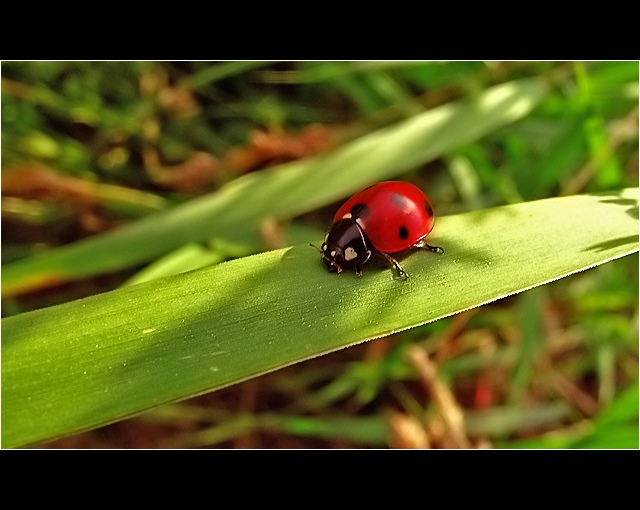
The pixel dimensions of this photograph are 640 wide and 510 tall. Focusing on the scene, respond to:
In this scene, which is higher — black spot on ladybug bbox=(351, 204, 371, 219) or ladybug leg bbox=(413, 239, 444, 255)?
black spot on ladybug bbox=(351, 204, 371, 219)

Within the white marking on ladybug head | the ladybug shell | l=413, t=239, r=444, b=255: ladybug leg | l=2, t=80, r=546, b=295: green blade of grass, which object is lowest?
l=413, t=239, r=444, b=255: ladybug leg

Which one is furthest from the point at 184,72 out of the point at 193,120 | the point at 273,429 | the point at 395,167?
the point at 273,429

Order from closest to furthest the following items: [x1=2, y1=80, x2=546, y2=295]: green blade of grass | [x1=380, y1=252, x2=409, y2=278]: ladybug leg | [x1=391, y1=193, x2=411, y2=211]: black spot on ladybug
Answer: [x1=380, y1=252, x2=409, y2=278]: ladybug leg
[x1=391, y1=193, x2=411, y2=211]: black spot on ladybug
[x1=2, y1=80, x2=546, y2=295]: green blade of grass

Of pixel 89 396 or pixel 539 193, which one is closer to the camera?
pixel 89 396

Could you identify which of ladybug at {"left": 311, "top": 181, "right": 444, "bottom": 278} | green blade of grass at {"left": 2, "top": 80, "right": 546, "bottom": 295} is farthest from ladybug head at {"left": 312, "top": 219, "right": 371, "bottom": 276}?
green blade of grass at {"left": 2, "top": 80, "right": 546, "bottom": 295}

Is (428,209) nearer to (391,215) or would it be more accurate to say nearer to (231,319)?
(391,215)

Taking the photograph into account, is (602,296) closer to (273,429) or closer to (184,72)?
(273,429)

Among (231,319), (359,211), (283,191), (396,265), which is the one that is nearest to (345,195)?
(283,191)

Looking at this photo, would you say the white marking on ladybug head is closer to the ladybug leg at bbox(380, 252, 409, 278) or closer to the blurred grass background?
the ladybug leg at bbox(380, 252, 409, 278)
